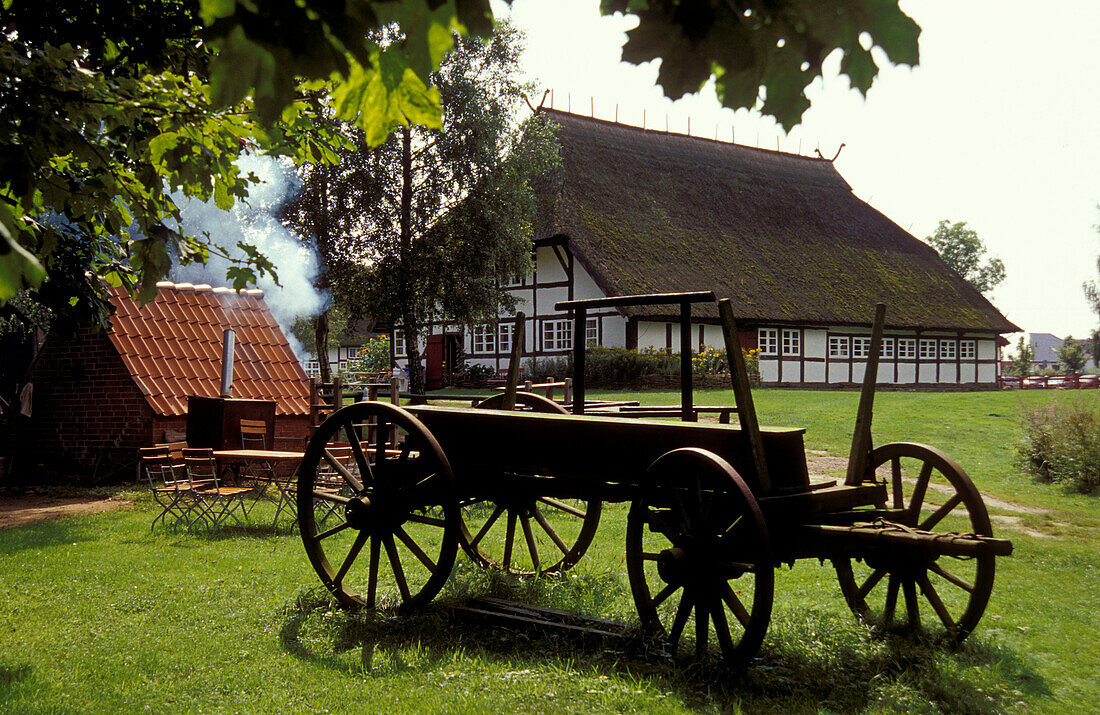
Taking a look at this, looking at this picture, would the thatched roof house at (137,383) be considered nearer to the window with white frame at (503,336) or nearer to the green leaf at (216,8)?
the green leaf at (216,8)

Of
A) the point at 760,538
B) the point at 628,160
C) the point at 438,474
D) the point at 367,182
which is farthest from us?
the point at 628,160

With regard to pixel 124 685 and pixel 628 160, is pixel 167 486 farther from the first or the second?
pixel 628 160

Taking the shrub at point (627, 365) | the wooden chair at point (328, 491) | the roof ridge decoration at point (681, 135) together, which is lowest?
the wooden chair at point (328, 491)

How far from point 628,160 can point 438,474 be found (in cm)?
2930

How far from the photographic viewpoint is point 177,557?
24.7 feet

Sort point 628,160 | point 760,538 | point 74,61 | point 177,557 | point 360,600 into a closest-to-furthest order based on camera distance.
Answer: point 760,538 < point 74,61 < point 360,600 < point 177,557 < point 628,160

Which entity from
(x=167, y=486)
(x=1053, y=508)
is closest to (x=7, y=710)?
(x=167, y=486)

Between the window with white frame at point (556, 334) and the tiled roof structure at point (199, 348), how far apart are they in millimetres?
11902

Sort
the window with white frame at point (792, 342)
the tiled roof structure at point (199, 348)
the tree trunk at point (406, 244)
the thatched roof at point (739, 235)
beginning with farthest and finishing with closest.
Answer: the window with white frame at point (792, 342)
the thatched roof at point (739, 235)
the tree trunk at point (406, 244)
the tiled roof structure at point (199, 348)

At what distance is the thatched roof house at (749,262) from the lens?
2666cm

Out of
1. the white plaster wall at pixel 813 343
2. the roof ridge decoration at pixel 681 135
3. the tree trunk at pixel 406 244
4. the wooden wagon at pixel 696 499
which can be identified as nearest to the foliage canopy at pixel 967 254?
the roof ridge decoration at pixel 681 135

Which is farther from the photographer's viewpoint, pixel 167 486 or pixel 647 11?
pixel 167 486

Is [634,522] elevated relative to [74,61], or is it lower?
lower

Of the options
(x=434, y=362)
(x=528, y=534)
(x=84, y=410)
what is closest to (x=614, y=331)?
(x=434, y=362)
